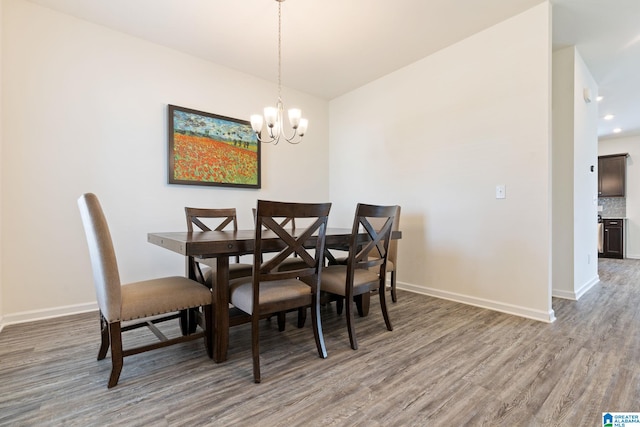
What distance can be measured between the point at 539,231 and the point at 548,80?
4.15 ft

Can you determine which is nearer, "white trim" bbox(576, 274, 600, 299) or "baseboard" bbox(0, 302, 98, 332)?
"baseboard" bbox(0, 302, 98, 332)

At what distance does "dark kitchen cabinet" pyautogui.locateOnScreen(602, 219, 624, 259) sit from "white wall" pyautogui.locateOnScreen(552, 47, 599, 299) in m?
3.88

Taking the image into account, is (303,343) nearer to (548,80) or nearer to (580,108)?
(548,80)

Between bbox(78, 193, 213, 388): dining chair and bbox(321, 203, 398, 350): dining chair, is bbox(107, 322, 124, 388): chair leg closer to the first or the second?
bbox(78, 193, 213, 388): dining chair

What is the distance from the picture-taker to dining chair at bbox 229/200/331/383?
1642 mm

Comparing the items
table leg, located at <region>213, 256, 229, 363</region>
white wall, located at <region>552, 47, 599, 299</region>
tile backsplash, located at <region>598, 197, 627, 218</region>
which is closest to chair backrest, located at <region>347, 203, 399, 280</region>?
table leg, located at <region>213, 256, 229, 363</region>

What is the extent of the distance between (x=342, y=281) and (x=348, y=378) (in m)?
0.63

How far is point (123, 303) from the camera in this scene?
1.58m

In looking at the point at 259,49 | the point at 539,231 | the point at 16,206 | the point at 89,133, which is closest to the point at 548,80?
the point at 539,231

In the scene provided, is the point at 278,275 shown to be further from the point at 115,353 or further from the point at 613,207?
the point at 613,207

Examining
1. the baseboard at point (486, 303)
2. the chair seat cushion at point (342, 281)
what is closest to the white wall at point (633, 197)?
the baseboard at point (486, 303)

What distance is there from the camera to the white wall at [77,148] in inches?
97.3

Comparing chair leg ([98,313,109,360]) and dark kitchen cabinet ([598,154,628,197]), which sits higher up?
dark kitchen cabinet ([598,154,628,197])

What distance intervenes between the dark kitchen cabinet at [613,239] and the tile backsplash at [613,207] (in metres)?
0.45
